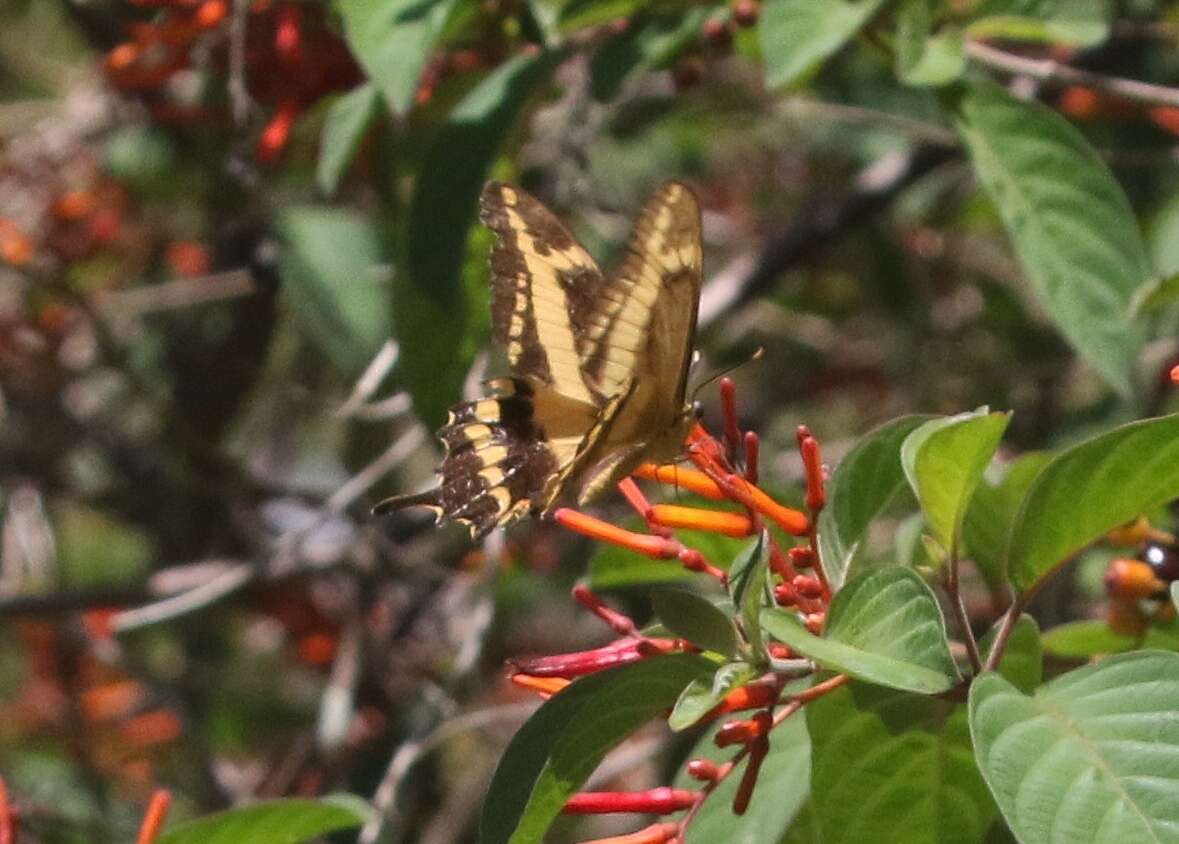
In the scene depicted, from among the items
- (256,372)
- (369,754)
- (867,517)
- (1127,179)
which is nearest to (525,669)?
(867,517)

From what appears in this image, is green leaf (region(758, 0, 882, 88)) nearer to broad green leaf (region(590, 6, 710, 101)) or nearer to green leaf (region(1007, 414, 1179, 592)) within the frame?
broad green leaf (region(590, 6, 710, 101))

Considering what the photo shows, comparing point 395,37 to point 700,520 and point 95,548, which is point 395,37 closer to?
point 700,520

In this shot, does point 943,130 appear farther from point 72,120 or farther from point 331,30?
point 72,120

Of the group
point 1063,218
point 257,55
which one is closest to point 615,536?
point 1063,218

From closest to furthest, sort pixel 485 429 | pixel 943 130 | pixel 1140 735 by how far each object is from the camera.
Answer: pixel 1140 735
pixel 485 429
pixel 943 130

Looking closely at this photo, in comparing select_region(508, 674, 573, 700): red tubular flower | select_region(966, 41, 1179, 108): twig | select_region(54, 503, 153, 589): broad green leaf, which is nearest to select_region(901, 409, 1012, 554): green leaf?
select_region(508, 674, 573, 700): red tubular flower

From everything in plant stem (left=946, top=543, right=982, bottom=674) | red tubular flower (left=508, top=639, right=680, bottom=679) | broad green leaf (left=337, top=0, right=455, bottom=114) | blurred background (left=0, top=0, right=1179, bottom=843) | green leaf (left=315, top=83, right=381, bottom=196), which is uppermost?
broad green leaf (left=337, top=0, right=455, bottom=114)
